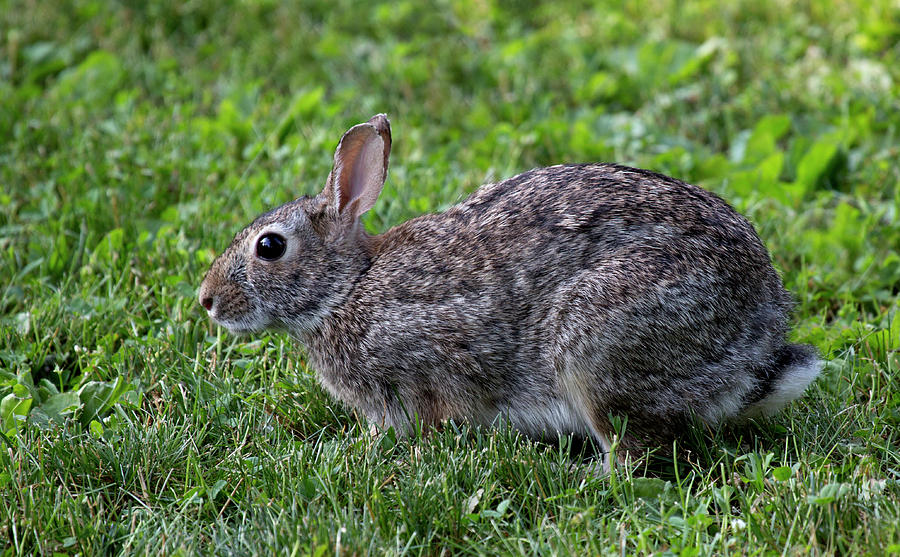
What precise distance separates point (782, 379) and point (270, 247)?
2.19 metres

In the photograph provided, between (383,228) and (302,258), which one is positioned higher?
(302,258)

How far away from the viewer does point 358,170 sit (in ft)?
15.5

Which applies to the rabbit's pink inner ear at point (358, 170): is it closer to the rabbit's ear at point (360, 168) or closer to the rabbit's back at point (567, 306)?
the rabbit's ear at point (360, 168)

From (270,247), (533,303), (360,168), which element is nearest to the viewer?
(533,303)

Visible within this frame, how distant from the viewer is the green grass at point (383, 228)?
374cm

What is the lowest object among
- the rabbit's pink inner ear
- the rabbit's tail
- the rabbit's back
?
the rabbit's tail

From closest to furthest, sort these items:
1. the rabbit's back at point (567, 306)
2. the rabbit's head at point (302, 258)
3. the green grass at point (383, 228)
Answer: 1. the green grass at point (383, 228)
2. the rabbit's back at point (567, 306)
3. the rabbit's head at point (302, 258)

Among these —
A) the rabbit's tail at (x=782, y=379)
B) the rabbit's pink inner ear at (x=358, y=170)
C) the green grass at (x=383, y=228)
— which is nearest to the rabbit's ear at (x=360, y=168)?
the rabbit's pink inner ear at (x=358, y=170)

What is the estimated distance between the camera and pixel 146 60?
26.2 ft

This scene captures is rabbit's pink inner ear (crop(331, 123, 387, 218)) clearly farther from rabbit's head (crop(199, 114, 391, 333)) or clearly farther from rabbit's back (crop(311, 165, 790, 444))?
rabbit's back (crop(311, 165, 790, 444))

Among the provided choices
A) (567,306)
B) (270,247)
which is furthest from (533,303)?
(270,247)

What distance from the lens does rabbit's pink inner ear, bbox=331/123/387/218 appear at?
460cm

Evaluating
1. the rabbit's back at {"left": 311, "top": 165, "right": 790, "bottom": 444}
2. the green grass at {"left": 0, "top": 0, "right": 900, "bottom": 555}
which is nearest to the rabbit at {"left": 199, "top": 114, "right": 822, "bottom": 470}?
the rabbit's back at {"left": 311, "top": 165, "right": 790, "bottom": 444}

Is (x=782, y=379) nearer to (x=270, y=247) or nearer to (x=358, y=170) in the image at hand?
(x=358, y=170)
